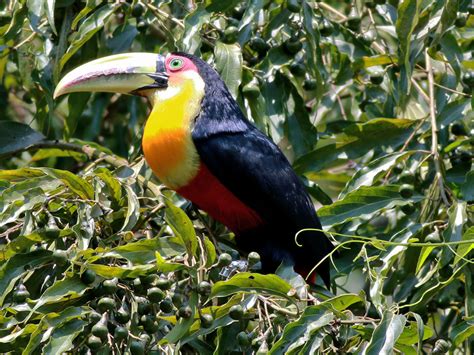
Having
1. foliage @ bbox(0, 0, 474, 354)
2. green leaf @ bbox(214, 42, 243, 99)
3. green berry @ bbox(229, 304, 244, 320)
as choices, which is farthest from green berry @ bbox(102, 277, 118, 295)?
green leaf @ bbox(214, 42, 243, 99)

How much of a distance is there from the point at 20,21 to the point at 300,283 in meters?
1.52

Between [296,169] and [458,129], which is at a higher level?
[458,129]

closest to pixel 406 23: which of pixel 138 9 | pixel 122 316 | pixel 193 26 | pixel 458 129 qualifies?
pixel 458 129

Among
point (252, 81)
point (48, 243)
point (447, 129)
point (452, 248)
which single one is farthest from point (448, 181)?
point (48, 243)

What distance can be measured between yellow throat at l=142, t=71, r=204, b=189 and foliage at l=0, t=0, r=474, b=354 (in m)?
0.10

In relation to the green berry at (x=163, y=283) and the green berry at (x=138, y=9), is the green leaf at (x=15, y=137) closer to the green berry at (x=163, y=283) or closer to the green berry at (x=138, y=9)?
the green berry at (x=138, y=9)

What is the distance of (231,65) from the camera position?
3859 mm

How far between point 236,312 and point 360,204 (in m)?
0.93

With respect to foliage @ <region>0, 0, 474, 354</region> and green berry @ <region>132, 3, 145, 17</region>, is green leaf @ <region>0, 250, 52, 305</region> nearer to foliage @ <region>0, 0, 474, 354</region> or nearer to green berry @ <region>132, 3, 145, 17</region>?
foliage @ <region>0, 0, 474, 354</region>

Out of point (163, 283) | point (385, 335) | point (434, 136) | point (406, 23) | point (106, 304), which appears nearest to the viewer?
point (385, 335)

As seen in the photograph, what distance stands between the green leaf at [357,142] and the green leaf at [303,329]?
4.29 ft

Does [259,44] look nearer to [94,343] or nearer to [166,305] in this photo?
[166,305]

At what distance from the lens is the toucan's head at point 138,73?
3.98m

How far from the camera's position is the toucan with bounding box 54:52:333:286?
3.93m
